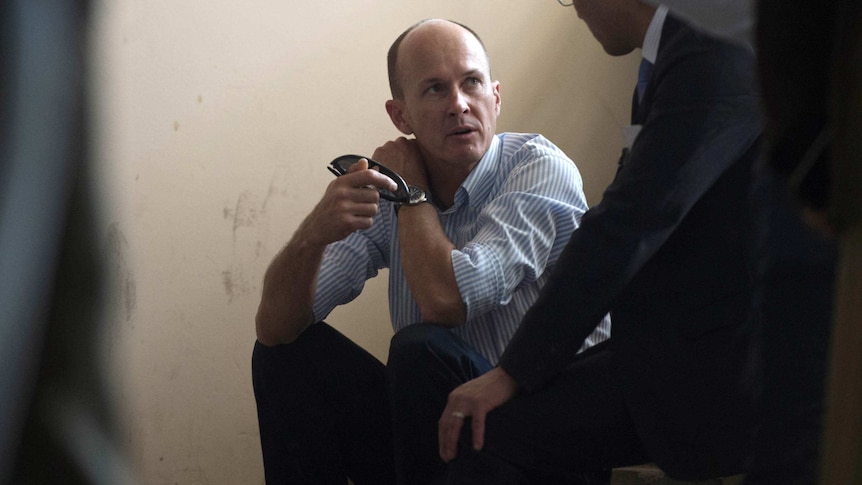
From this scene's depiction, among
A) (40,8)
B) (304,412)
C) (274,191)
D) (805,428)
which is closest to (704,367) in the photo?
(805,428)

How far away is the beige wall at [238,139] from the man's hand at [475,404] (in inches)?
38.1

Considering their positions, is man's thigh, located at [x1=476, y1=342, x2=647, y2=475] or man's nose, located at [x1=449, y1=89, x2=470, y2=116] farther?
man's nose, located at [x1=449, y1=89, x2=470, y2=116]

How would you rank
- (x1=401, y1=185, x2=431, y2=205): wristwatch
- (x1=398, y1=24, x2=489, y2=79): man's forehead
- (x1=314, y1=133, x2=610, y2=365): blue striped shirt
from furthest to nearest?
(x1=398, y1=24, x2=489, y2=79): man's forehead → (x1=401, y1=185, x2=431, y2=205): wristwatch → (x1=314, y1=133, x2=610, y2=365): blue striped shirt

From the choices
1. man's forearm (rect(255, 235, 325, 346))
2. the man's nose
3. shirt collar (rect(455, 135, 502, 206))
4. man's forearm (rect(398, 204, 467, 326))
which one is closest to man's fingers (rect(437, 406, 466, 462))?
man's forearm (rect(398, 204, 467, 326))

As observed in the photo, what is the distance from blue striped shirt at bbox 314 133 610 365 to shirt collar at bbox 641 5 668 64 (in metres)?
0.43

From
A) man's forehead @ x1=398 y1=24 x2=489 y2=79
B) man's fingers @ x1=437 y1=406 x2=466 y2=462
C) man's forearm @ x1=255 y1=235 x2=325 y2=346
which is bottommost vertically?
man's fingers @ x1=437 y1=406 x2=466 y2=462

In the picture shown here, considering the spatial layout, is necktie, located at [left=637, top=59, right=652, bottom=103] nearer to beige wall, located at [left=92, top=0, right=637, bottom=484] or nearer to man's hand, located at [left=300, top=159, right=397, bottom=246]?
man's hand, located at [left=300, top=159, right=397, bottom=246]

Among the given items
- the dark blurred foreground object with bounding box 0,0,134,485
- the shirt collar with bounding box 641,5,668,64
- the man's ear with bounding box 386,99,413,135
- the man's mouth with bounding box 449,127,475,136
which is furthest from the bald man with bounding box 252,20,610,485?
the dark blurred foreground object with bounding box 0,0,134,485

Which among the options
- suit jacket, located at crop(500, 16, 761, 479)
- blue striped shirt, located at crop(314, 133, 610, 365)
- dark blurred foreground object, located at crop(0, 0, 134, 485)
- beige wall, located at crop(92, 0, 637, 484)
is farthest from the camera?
beige wall, located at crop(92, 0, 637, 484)

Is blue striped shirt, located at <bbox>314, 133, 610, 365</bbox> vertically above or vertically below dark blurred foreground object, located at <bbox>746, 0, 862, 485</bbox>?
below

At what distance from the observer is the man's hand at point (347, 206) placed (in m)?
1.48

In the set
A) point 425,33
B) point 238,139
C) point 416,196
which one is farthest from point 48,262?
point 238,139

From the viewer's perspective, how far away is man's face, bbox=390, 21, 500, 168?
163cm

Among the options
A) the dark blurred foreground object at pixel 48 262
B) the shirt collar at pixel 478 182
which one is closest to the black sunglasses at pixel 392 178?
the shirt collar at pixel 478 182
